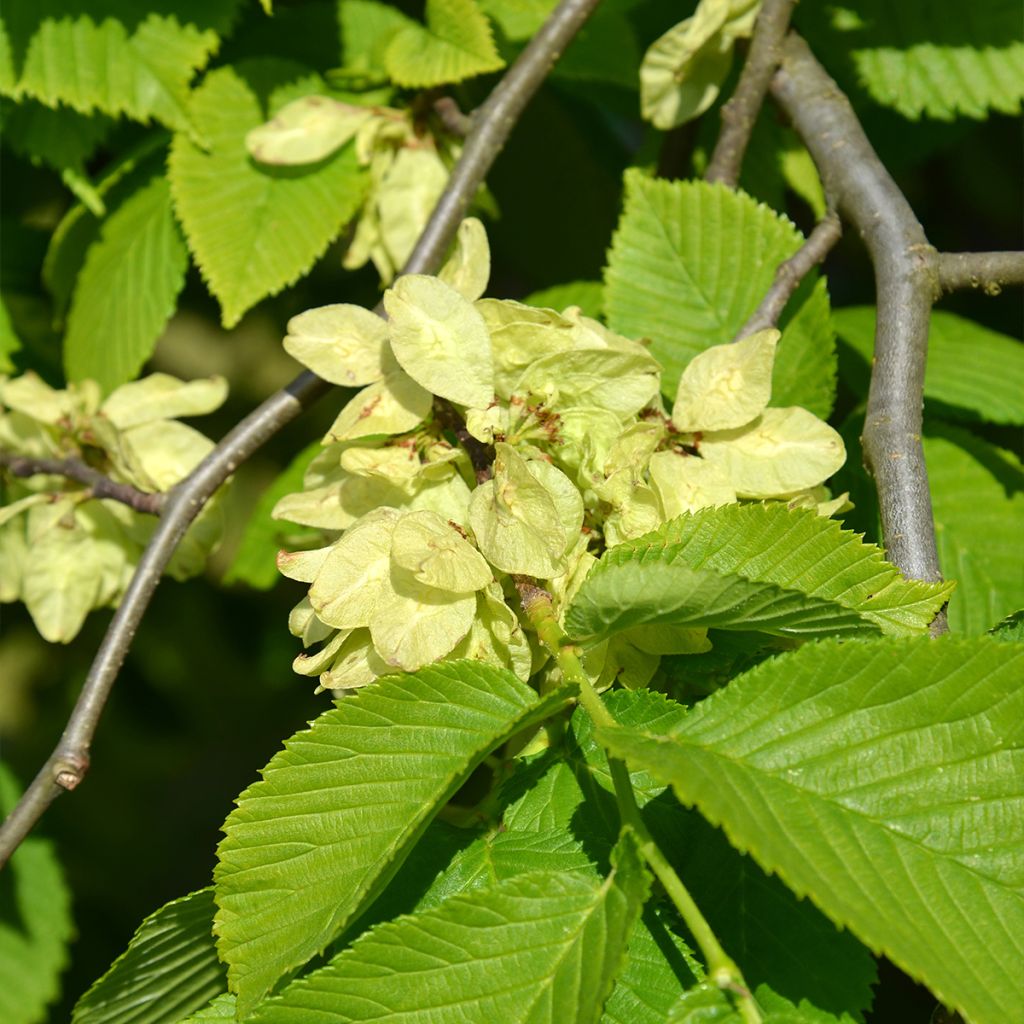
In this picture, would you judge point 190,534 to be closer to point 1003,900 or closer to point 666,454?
point 666,454

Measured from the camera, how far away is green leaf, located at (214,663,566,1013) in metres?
0.92

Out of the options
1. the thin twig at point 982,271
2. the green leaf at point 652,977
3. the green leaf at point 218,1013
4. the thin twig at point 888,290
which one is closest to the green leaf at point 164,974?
the green leaf at point 218,1013

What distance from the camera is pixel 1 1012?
1.93 metres

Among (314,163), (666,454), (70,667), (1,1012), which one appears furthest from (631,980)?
(70,667)

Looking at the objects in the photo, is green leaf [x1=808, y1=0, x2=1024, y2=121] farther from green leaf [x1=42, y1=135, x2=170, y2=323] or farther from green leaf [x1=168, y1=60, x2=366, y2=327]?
green leaf [x1=42, y1=135, x2=170, y2=323]

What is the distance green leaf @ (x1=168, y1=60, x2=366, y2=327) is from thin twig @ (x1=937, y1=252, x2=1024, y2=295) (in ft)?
2.66

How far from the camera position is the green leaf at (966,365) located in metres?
1.53

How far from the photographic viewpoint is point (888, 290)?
1308 millimetres

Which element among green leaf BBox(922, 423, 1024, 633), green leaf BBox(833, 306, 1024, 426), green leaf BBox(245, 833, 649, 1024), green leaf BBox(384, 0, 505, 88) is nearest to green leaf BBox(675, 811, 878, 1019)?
green leaf BBox(245, 833, 649, 1024)

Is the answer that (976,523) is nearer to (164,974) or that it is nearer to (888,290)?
(888,290)

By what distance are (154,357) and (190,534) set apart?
1577mm

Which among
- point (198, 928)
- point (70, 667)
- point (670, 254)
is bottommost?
point (70, 667)

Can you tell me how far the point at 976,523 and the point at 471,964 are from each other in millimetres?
898

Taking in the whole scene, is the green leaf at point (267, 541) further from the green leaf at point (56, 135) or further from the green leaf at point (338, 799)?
the green leaf at point (338, 799)
